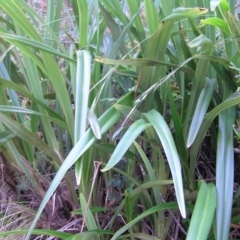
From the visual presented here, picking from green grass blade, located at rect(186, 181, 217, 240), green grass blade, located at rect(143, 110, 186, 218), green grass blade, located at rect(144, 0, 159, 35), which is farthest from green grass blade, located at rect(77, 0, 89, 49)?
green grass blade, located at rect(186, 181, 217, 240)

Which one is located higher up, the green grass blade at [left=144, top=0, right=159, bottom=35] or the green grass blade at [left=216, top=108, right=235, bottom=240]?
the green grass blade at [left=144, top=0, right=159, bottom=35]

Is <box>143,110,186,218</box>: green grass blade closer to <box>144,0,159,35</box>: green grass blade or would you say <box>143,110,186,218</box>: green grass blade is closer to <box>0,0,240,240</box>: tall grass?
<box>0,0,240,240</box>: tall grass

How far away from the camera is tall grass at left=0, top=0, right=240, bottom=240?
63 centimetres

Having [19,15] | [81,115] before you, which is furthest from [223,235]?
[19,15]

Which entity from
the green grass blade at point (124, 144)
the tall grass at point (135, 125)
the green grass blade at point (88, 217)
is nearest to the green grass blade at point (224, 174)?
the tall grass at point (135, 125)

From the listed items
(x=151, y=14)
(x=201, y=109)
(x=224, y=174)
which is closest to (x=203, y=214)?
(x=224, y=174)

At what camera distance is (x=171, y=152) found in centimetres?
58

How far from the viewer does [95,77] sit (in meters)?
0.83

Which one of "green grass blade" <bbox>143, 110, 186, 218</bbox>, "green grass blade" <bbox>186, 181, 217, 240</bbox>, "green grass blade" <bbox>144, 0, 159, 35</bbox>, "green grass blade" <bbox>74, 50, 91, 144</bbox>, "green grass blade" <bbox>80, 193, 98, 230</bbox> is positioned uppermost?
"green grass blade" <bbox>144, 0, 159, 35</bbox>

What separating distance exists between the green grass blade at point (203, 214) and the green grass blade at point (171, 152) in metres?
0.04

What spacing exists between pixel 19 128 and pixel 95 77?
0.19 m

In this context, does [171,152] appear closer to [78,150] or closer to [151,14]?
[78,150]

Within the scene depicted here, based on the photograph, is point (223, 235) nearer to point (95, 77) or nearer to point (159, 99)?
point (159, 99)

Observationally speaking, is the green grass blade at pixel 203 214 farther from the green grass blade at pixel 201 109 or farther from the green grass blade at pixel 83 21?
the green grass blade at pixel 83 21
